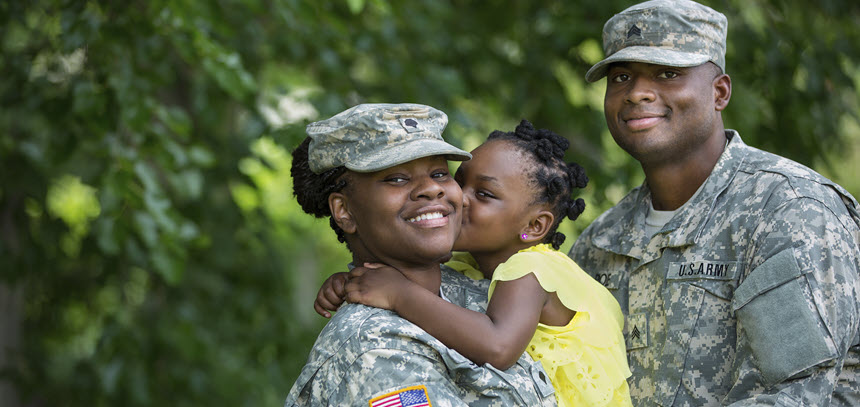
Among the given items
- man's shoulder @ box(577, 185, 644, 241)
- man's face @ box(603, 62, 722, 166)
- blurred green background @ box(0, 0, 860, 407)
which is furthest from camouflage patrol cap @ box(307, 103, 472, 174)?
blurred green background @ box(0, 0, 860, 407)

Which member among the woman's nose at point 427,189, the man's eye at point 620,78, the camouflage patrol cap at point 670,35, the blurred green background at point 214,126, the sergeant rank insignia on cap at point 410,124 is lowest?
the blurred green background at point 214,126

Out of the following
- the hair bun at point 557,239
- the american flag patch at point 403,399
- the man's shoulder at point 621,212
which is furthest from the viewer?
the man's shoulder at point 621,212

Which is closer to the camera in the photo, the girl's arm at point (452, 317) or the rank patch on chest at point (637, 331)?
the girl's arm at point (452, 317)

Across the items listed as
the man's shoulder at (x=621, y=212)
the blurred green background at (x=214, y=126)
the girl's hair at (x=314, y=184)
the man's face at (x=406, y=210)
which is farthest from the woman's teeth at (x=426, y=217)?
the blurred green background at (x=214, y=126)

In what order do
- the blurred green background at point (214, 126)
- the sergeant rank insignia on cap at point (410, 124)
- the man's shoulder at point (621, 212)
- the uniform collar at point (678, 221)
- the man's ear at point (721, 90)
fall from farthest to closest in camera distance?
the blurred green background at point (214, 126)
the man's shoulder at point (621, 212)
the man's ear at point (721, 90)
the uniform collar at point (678, 221)
the sergeant rank insignia on cap at point (410, 124)

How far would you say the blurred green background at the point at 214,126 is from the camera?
4.08 m

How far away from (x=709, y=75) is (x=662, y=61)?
234 mm

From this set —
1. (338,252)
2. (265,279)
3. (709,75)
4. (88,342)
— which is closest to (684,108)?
(709,75)

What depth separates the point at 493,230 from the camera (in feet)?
9.67

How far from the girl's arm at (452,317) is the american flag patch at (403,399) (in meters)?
0.20

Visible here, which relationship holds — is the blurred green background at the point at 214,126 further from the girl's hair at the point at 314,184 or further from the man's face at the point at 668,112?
the man's face at the point at 668,112

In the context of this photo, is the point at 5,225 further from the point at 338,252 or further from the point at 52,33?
the point at 338,252

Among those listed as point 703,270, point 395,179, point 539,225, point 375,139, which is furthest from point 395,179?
point 703,270

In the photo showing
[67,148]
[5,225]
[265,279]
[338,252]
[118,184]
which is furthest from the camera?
[338,252]
